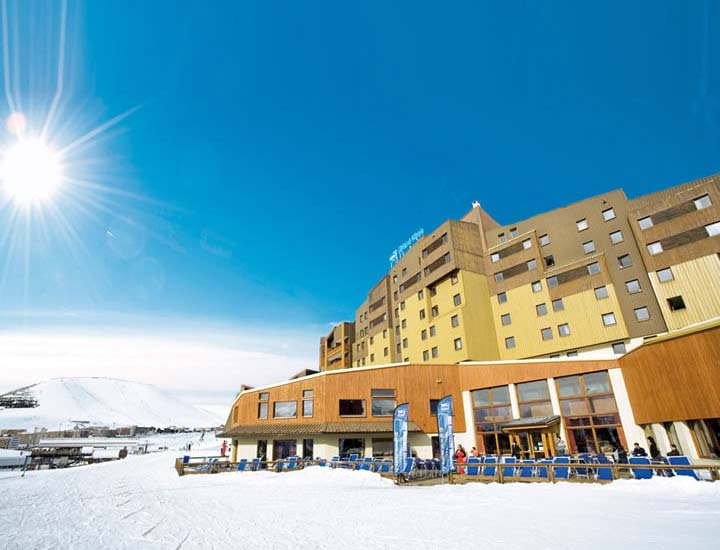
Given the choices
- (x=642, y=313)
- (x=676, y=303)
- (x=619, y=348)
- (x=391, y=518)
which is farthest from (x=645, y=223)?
(x=391, y=518)

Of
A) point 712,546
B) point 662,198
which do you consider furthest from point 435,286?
point 712,546

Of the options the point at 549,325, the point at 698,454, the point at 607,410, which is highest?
the point at 549,325

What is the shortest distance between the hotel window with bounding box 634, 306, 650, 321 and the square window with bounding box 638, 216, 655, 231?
6266 mm

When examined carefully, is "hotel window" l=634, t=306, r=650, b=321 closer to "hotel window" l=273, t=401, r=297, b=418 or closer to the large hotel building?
the large hotel building

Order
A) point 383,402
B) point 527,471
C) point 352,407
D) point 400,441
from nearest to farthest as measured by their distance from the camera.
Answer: point 527,471 < point 400,441 < point 352,407 < point 383,402

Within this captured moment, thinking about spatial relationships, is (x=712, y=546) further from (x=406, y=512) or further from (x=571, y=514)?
(x=406, y=512)

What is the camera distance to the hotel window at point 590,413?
1983cm

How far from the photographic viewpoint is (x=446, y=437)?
1519cm

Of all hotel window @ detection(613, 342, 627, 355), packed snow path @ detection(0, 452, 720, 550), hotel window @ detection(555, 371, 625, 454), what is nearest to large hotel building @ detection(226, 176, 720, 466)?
hotel window @ detection(555, 371, 625, 454)

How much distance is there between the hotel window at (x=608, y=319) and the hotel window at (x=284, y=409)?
24578 millimetres

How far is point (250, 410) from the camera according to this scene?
99.8 ft

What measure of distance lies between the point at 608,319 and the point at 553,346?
14.8ft

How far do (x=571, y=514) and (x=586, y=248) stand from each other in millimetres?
28894

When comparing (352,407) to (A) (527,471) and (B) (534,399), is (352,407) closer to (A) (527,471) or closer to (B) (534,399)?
(B) (534,399)
